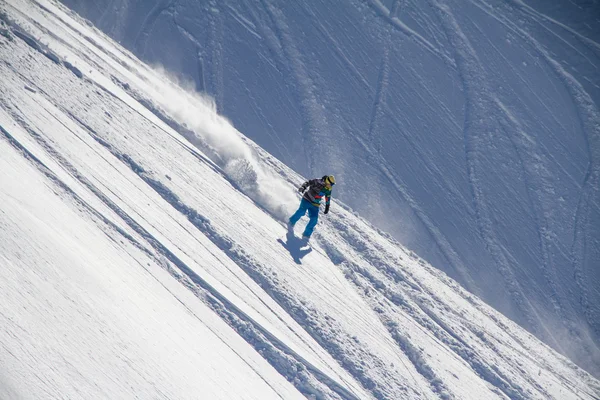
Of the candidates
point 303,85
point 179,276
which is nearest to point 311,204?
point 179,276

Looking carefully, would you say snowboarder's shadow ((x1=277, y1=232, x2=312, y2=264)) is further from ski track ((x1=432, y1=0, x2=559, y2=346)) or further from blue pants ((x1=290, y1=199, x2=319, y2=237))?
ski track ((x1=432, y1=0, x2=559, y2=346))

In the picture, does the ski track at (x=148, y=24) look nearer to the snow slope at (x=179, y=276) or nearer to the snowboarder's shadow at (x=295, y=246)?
the snow slope at (x=179, y=276)

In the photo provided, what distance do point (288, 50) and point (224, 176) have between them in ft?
28.4

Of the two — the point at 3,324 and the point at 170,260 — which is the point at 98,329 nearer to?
the point at 3,324

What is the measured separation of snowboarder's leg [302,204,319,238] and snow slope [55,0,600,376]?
4.40 m

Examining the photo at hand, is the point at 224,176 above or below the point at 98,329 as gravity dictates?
above

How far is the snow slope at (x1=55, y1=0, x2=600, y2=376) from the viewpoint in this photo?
555 inches

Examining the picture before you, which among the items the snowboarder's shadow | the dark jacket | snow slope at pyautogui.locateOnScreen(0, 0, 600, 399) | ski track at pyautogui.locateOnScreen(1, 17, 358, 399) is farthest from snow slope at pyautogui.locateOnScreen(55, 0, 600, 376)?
ski track at pyautogui.locateOnScreen(1, 17, 358, 399)

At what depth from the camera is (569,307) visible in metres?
13.7

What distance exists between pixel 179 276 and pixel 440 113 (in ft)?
41.6

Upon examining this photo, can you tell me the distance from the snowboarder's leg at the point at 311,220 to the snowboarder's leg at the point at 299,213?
9 cm

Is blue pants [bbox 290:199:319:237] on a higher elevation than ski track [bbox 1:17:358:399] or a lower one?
higher

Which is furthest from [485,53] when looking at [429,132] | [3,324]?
[3,324]

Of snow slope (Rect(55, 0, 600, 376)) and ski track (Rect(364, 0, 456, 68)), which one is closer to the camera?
snow slope (Rect(55, 0, 600, 376))
